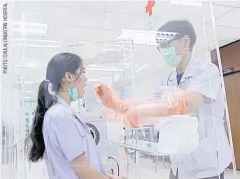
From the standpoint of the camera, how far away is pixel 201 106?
1409 millimetres

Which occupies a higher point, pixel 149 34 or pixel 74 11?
pixel 74 11

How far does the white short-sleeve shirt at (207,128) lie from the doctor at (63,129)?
465 millimetres

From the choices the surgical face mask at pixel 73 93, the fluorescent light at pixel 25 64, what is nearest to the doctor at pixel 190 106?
the surgical face mask at pixel 73 93

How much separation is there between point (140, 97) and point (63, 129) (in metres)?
0.59

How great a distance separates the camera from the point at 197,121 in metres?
1.40

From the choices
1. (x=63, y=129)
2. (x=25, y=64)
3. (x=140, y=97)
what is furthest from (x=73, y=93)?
(x=140, y=97)

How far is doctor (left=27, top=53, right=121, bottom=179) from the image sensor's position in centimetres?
118

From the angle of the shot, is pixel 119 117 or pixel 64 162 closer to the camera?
pixel 64 162

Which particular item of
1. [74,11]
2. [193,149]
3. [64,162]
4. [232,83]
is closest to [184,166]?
[193,149]

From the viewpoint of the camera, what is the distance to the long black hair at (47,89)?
49.5 inches

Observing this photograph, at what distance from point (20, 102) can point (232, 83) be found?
4.58 meters

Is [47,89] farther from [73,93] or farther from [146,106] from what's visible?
[146,106]

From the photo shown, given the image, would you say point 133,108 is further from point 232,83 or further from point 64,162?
point 232,83

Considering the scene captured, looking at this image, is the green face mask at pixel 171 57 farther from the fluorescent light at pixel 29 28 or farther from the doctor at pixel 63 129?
the fluorescent light at pixel 29 28
